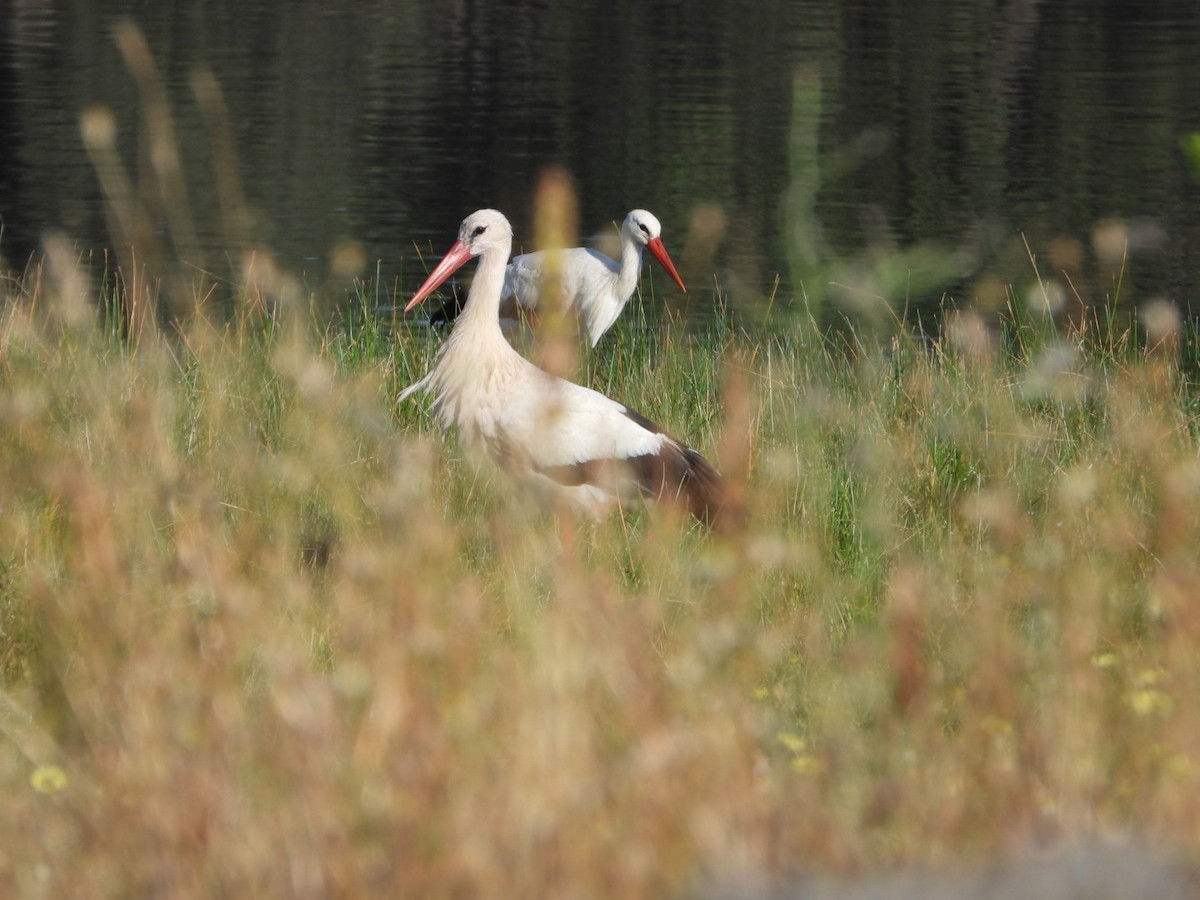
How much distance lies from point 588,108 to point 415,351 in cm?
1932

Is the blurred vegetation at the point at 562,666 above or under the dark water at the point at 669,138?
above

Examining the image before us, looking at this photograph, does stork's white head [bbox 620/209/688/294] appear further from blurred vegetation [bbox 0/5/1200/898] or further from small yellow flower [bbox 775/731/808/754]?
small yellow flower [bbox 775/731/808/754]

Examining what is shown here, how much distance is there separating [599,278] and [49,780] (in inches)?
293

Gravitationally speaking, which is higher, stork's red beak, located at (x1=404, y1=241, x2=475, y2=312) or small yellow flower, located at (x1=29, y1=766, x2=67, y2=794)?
small yellow flower, located at (x1=29, y1=766, x2=67, y2=794)

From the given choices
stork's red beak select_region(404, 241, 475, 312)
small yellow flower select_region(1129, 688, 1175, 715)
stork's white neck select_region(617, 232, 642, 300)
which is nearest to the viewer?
small yellow flower select_region(1129, 688, 1175, 715)

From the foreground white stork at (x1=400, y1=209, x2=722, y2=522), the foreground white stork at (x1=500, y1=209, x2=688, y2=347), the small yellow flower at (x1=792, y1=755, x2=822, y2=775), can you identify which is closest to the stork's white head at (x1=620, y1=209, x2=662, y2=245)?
the foreground white stork at (x1=500, y1=209, x2=688, y2=347)

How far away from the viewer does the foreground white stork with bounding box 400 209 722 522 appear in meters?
4.95

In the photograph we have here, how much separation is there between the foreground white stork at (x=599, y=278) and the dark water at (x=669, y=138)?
0.78 ft

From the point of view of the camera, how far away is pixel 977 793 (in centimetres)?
215

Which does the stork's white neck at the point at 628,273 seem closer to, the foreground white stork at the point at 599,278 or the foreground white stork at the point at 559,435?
the foreground white stork at the point at 599,278

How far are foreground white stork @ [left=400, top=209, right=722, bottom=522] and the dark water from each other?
0.66 m

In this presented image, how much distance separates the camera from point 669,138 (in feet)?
73.3

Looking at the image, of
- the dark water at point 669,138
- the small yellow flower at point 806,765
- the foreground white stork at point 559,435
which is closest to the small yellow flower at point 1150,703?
the small yellow flower at point 806,765

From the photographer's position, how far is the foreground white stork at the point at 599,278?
9469 millimetres
